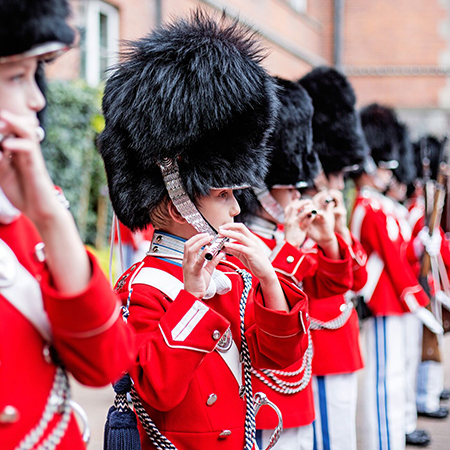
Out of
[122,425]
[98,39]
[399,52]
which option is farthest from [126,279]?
[399,52]

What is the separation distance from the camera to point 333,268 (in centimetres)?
326

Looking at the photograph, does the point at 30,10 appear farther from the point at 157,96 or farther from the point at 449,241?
the point at 449,241

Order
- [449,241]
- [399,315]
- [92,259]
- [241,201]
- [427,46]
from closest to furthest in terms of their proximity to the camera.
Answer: [92,259], [241,201], [399,315], [449,241], [427,46]

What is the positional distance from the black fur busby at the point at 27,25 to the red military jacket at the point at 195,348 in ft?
2.84

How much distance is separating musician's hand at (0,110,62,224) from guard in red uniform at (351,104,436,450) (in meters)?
3.44

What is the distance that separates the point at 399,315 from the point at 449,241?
1.77 meters

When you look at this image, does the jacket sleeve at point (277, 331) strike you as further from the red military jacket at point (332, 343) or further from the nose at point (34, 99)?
the red military jacket at point (332, 343)

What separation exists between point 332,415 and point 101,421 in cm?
219

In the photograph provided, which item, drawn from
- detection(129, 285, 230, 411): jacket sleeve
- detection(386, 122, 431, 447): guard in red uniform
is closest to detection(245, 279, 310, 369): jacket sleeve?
detection(129, 285, 230, 411): jacket sleeve

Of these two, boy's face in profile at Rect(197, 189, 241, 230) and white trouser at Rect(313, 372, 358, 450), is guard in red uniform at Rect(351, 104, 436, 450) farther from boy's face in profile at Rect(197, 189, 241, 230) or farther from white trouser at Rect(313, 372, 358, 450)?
boy's face in profile at Rect(197, 189, 241, 230)

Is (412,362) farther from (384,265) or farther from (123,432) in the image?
(123,432)

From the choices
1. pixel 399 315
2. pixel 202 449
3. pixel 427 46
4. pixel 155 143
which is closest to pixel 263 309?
pixel 202 449

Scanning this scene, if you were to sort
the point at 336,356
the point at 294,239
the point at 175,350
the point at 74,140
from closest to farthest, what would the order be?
1. the point at 175,350
2. the point at 294,239
3. the point at 336,356
4. the point at 74,140

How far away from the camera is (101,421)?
5184mm
